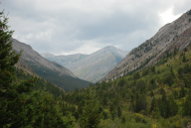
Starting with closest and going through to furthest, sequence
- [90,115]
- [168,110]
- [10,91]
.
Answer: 1. [10,91]
2. [90,115]
3. [168,110]

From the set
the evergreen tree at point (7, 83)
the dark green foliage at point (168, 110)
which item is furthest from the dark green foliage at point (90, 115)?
the dark green foliage at point (168, 110)

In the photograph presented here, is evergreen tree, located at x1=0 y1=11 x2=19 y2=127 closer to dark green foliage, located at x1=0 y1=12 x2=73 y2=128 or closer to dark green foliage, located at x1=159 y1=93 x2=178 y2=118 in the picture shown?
dark green foliage, located at x1=0 y1=12 x2=73 y2=128

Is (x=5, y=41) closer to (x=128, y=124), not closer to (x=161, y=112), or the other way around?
(x=128, y=124)

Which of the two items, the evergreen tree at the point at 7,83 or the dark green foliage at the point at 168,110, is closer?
the evergreen tree at the point at 7,83

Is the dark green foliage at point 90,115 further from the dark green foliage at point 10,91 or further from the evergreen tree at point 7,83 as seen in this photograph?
the evergreen tree at point 7,83

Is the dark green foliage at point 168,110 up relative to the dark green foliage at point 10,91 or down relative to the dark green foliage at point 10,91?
down

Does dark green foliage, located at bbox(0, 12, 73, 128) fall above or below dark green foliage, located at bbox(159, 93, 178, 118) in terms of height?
above

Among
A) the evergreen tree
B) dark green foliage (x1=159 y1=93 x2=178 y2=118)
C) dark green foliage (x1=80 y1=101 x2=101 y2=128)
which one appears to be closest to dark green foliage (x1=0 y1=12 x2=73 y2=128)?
the evergreen tree

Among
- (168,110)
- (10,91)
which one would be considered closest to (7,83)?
(10,91)

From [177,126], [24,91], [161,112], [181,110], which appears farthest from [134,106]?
[24,91]

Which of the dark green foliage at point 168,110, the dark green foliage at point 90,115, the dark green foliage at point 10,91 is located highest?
the dark green foliage at point 10,91

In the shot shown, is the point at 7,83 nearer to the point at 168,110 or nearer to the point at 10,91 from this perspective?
the point at 10,91

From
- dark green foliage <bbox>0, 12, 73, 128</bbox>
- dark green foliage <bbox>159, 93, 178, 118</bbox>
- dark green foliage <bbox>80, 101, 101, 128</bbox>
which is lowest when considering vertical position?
dark green foliage <bbox>159, 93, 178, 118</bbox>

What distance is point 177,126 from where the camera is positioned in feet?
362
